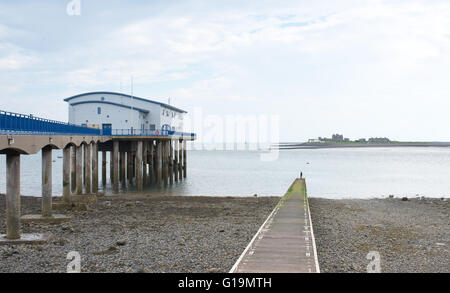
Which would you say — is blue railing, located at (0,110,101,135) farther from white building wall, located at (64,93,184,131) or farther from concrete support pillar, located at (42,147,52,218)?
white building wall, located at (64,93,184,131)

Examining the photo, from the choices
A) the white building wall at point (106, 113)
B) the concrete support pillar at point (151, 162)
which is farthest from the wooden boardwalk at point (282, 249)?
the concrete support pillar at point (151, 162)

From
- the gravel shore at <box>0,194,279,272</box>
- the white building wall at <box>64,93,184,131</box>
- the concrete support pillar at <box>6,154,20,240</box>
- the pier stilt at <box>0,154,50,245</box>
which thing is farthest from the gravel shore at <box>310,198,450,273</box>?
the white building wall at <box>64,93,184,131</box>

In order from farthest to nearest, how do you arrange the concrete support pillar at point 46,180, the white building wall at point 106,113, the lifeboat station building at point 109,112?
the white building wall at point 106,113
the lifeboat station building at point 109,112
the concrete support pillar at point 46,180

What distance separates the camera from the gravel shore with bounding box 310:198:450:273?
41.0 feet

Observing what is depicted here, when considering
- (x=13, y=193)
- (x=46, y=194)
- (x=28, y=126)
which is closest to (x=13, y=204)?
(x=13, y=193)

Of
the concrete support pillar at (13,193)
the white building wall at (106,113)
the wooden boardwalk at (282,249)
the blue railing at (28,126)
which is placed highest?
the white building wall at (106,113)

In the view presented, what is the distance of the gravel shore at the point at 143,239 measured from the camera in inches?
474

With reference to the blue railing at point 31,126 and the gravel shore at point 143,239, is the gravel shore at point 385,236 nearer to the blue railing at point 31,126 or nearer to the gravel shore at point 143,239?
the gravel shore at point 143,239

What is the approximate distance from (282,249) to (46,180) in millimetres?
11437

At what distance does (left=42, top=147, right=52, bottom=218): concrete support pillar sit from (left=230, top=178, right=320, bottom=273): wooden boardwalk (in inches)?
379

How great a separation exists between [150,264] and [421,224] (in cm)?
1374

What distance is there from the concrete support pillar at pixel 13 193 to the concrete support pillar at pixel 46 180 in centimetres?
395

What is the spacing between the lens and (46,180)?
18453mm
